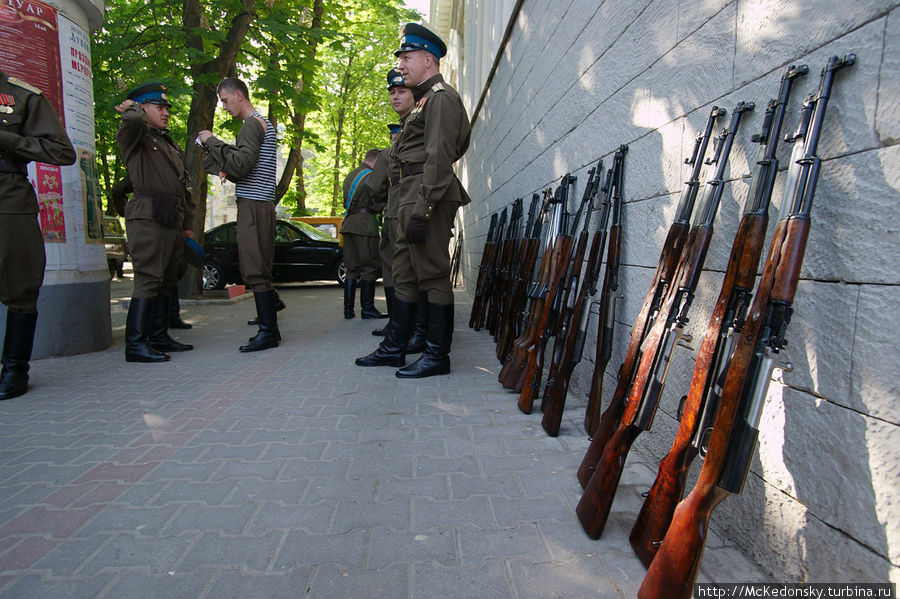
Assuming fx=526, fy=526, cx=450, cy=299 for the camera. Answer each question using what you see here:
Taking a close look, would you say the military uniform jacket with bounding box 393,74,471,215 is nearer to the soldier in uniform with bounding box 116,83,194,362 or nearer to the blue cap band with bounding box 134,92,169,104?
the soldier in uniform with bounding box 116,83,194,362

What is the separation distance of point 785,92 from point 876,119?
0.32m

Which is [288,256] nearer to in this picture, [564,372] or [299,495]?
[564,372]

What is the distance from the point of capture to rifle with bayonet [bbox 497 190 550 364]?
4348 millimetres

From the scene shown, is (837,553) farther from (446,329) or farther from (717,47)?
(446,329)

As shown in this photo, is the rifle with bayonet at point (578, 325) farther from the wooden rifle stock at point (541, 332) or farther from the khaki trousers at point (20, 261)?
the khaki trousers at point (20, 261)

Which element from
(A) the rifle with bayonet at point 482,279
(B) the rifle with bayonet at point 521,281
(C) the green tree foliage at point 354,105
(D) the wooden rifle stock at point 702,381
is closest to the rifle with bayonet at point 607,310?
(D) the wooden rifle stock at point 702,381

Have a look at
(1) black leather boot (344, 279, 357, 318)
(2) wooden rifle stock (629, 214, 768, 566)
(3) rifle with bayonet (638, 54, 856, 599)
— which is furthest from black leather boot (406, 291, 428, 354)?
(3) rifle with bayonet (638, 54, 856, 599)

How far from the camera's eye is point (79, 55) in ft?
15.3

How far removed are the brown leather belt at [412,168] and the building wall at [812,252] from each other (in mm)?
1751

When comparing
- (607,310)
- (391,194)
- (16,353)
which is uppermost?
(391,194)

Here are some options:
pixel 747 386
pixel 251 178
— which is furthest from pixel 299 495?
pixel 251 178

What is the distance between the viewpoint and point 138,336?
4586 mm

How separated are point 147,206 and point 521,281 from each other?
3.32m

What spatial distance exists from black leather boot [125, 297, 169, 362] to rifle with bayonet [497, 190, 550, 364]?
2.98 meters
